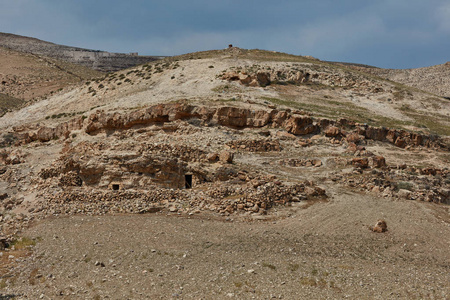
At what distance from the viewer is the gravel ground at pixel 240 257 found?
25.8ft

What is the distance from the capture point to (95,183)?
14820 millimetres

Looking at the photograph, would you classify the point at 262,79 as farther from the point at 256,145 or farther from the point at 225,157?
the point at 225,157

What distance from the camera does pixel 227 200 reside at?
1291 cm

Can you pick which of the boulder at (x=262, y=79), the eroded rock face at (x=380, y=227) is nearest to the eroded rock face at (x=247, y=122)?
the boulder at (x=262, y=79)

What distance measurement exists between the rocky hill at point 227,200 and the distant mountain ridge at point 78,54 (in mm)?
72025

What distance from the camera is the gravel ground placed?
25.8 ft

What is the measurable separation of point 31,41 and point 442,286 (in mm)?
125817

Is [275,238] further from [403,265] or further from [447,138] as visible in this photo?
[447,138]

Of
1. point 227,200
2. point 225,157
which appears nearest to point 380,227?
point 227,200

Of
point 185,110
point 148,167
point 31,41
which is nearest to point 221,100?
point 185,110

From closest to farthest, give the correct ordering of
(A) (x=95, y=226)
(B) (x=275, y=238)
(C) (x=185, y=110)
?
(B) (x=275, y=238)
(A) (x=95, y=226)
(C) (x=185, y=110)

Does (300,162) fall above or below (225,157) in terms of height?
below

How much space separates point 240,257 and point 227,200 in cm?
381

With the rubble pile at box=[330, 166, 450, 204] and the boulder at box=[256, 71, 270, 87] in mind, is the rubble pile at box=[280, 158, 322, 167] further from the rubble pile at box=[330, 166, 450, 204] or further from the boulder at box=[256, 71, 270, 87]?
the boulder at box=[256, 71, 270, 87]
